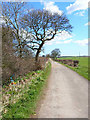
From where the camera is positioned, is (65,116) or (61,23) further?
(61,23)

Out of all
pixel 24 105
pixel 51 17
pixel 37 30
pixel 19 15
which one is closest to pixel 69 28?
pixel 51 17

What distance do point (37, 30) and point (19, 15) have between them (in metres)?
5.35

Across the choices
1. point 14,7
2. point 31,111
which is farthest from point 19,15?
point 31,111

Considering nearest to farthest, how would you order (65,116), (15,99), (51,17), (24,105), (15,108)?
(65,116)
(15,108)
(24,105)
(15,99)
(51,17)

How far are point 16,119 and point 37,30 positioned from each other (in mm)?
12160

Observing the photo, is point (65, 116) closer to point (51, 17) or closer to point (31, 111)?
point (31, 111)

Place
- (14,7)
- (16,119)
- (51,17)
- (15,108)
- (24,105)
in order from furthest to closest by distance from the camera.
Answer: (51,17) < (14,7) < (24,105) < (15,108) < (16,119)

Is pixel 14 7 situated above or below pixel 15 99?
above

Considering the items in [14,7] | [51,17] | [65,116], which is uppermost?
[51,17]

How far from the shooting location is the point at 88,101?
14.5 ft

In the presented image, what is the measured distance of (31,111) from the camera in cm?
354

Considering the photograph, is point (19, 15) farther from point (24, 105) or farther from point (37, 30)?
point (24, 105)

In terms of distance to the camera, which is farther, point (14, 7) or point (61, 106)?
point (14, 7)

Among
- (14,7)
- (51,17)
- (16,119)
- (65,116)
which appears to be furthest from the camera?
(51,17)
